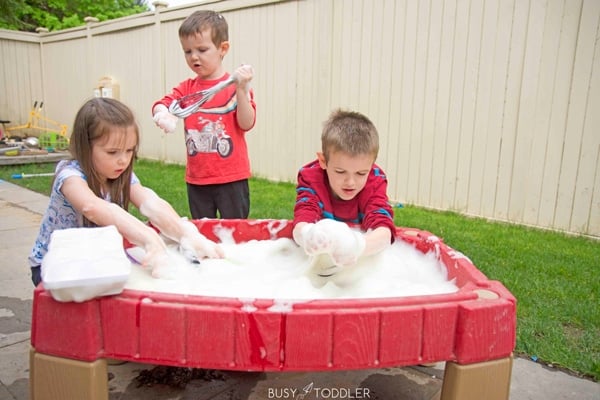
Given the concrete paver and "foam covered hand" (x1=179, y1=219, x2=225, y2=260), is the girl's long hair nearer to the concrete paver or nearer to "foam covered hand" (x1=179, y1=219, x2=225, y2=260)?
"foam covered hand" (x1=179, y1=219, x2=225, y2=260)

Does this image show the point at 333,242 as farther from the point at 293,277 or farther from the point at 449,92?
the point at 449,92

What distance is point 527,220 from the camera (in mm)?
3828

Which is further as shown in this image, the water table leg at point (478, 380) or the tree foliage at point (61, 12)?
the tree foliage at point (61, 12)

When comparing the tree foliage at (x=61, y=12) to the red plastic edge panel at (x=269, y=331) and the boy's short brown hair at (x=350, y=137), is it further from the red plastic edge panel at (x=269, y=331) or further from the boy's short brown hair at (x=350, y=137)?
the red plastic edge panel at (x=269, y=331)

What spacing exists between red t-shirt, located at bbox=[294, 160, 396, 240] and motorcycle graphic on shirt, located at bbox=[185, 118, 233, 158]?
22.5 inches

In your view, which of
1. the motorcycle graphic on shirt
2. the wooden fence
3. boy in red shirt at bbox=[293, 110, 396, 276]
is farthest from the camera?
the wooden fence

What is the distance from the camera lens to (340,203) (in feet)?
6.23

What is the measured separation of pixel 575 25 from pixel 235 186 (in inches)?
104

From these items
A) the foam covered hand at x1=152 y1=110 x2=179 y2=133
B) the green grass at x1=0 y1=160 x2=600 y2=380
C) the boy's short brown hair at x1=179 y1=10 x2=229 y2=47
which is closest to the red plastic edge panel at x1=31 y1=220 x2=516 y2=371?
the green grass at x1=0 y1=160 x2=600 y2=380

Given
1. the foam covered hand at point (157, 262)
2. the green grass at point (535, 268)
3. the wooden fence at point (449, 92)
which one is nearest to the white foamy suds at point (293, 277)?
the foam covered hand at point (157, 262)

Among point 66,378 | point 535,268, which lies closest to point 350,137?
point 66,378

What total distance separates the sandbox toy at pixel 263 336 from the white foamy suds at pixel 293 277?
Answer: 30cm

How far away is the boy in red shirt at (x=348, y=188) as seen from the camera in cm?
170

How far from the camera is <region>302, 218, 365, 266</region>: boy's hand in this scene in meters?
1.39
